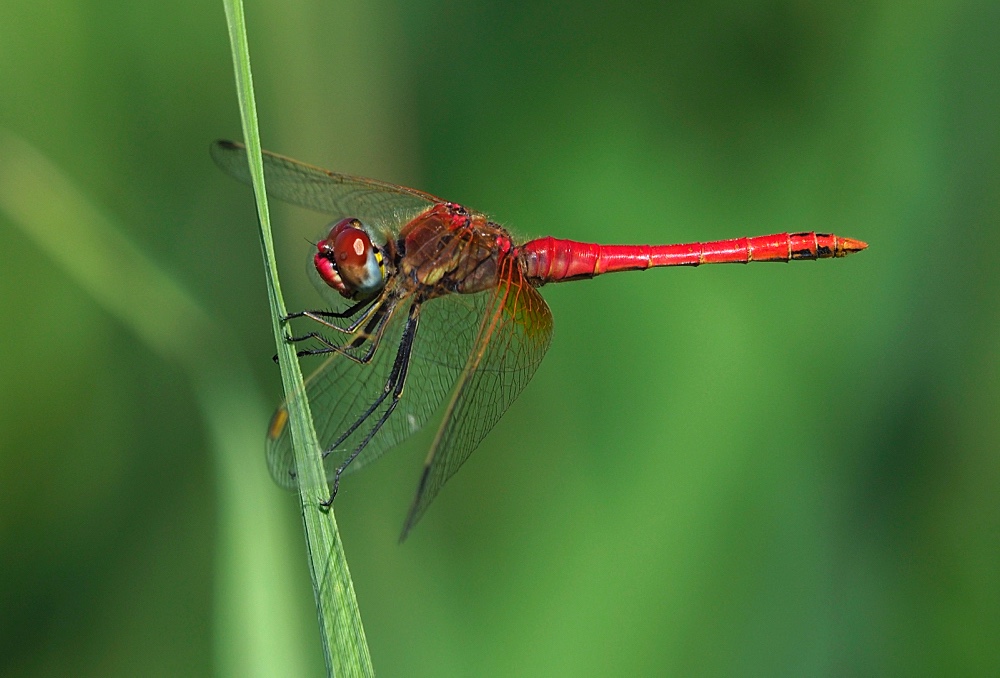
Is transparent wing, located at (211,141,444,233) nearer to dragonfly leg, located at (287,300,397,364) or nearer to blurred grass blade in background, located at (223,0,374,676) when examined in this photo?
dragonfly leg, located at (287,300,397,364)

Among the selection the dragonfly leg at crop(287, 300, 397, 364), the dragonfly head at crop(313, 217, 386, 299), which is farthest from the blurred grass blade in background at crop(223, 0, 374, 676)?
the dragonfly head at crop(313, 217, 386, 299)

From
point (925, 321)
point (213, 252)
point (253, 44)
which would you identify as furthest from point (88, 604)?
point (925, 321)

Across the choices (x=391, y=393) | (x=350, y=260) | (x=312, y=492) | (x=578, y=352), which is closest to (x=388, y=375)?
(x=391, y=393)

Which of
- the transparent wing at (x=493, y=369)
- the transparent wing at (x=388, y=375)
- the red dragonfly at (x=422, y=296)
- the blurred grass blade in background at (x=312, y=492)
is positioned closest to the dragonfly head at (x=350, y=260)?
the red dragonfly at (x=422, y=296)

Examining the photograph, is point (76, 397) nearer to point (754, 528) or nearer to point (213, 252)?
point (213, 252)

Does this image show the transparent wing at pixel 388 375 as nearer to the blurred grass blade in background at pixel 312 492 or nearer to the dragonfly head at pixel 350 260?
the dragonfly head at pixel 350 260

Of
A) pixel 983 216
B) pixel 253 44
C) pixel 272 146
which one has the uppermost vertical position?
pixel 253 44

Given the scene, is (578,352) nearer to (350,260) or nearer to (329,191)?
(350,260)
